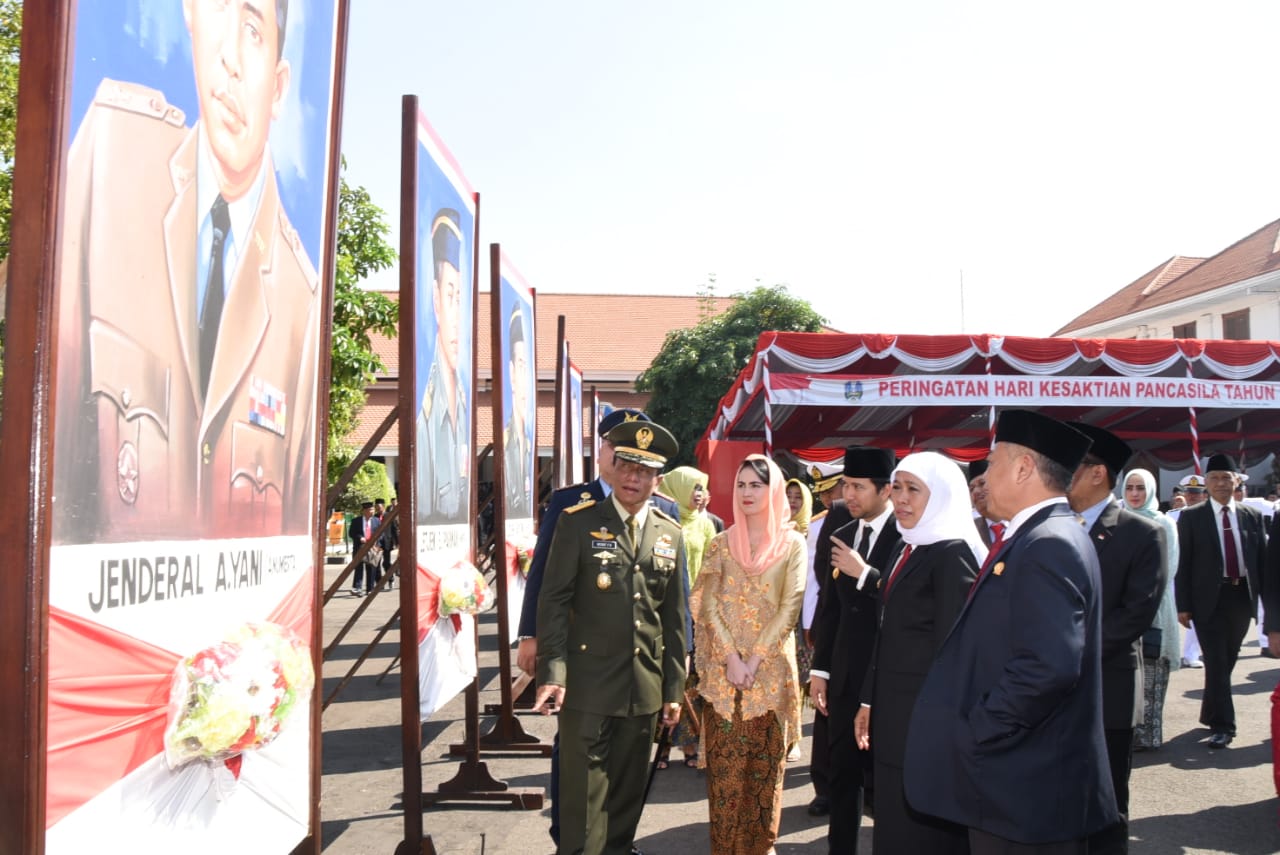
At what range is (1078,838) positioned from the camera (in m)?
2.78

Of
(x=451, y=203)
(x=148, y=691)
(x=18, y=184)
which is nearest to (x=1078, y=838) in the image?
(x=148, y=691)

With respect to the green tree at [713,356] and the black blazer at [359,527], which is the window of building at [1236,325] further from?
the black blazer at [359,527]

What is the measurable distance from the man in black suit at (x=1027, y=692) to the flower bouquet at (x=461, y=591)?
107 inches

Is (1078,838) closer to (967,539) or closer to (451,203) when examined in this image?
(967,539)

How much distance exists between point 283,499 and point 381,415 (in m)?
34.4

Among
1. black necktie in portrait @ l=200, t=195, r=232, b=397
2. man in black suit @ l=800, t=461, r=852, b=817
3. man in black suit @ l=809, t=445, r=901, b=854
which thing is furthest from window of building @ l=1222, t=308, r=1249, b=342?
black necktie in portrait @ l=200, t=195, r=232, b=397

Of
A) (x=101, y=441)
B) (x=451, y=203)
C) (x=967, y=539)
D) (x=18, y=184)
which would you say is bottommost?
(x=967, y=539)

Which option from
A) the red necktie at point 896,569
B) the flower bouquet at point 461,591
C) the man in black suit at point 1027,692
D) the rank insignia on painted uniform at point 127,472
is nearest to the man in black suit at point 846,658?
the red necktie at point 896,569

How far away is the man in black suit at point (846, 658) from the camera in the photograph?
437 centimetres

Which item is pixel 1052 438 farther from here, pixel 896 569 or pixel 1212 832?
pixel 1212 832

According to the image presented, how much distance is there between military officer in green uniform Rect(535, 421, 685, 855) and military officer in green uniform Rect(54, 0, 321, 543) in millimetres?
1218

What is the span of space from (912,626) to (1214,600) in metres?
4.78

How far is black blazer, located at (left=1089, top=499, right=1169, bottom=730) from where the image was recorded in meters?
4.27

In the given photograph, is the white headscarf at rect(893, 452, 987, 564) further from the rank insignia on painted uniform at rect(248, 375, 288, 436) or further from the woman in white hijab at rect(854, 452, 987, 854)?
the rank insignia on painted uniform at rect(248, 375, 288, 436)
